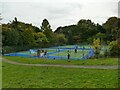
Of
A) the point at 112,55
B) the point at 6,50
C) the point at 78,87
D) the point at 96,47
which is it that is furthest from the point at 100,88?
the point at 6,50

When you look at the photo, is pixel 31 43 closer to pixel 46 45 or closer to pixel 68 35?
pixel 46 45

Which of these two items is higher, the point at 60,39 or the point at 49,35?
the point at 49,35

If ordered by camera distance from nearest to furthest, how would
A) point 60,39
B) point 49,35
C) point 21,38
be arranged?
point 21,38, point 49,35, point 60,39

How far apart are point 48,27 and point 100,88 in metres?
62.1

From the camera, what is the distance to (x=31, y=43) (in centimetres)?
5394

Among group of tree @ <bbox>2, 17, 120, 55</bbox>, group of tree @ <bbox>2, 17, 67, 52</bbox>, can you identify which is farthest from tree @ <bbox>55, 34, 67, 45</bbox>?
group of tree @ <bbox>2, 17, 67, 52</bbox>

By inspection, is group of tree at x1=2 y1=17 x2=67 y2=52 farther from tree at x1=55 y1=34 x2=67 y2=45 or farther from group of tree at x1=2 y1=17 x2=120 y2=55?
tree at x1=55 y1=34 x2=67 y2=45

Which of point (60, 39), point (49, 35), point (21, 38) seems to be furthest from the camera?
point (60, 39)

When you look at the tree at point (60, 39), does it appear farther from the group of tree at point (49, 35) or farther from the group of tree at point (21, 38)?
the group of tree at point (21, 38)

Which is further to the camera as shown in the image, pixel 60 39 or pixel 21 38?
pixel 60 39

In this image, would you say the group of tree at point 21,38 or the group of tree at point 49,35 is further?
the group of tree at point 49,35

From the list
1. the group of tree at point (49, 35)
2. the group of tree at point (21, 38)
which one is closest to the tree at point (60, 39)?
the group of tree at point (49, 35)

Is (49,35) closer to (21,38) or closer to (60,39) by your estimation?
(60,39)

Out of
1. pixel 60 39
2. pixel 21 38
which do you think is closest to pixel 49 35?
pixel 60 39
